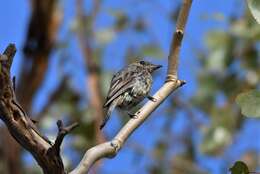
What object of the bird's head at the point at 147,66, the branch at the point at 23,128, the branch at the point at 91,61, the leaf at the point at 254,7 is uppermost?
the branch at the point at 91,61

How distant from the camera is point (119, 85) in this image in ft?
12.0

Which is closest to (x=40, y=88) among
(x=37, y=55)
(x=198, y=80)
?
(x=37, y=55)

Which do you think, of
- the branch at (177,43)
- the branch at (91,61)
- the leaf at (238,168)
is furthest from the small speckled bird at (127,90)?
the branch at (91,61)

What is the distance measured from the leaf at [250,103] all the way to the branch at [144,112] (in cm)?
29

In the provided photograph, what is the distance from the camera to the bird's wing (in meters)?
3.57

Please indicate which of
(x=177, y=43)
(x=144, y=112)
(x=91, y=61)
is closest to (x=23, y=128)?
(x=144, y=112)

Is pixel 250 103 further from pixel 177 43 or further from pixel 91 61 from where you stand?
pixel 91 61

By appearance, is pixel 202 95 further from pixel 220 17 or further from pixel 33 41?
pixel 33 41

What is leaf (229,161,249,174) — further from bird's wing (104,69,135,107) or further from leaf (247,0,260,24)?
bird's wing (104,69,135,107)

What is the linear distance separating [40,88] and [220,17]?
1652 mm

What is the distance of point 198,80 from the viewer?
654 cm

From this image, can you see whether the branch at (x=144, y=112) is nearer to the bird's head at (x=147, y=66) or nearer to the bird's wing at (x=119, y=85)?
the bird's wing at (x=119, y=85)

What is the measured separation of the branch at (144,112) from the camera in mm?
2328

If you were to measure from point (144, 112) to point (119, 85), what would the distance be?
3.63 ft
